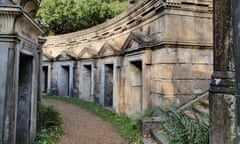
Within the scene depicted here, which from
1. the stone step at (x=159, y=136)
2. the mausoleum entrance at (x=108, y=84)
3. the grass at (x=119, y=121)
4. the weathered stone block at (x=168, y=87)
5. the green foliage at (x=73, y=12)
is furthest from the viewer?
the green foliage at (x=73, y=12)

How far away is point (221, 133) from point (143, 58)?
4601mm

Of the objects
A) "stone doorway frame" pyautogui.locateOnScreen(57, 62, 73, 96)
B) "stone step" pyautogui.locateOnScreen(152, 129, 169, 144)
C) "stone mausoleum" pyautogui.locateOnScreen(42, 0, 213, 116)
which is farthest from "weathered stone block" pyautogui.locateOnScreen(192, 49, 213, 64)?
"stone doorway frame" pyautogui.locateOnScreen(57, 62, 73, 96)

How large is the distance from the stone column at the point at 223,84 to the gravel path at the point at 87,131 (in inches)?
142

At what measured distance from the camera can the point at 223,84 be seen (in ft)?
7.00

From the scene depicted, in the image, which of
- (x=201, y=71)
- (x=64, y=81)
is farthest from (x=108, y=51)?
(x=64, y=81)

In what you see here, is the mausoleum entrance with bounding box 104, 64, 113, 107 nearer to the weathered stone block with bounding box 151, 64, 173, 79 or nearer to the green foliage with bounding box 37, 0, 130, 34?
the weathered stone block with bounding box 151, 64, 173, 79

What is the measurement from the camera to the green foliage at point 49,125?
5505 millimetres

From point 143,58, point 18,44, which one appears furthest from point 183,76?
point 18,44

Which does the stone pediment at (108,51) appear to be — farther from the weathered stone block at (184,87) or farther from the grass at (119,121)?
the weathered stone block at (184,87)

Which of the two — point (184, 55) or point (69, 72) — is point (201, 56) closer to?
point (184, 55)

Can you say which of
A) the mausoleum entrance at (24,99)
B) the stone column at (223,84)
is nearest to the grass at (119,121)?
the mausoleum entrance at (24,99)

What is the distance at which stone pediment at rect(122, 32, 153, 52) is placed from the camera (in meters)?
6.42

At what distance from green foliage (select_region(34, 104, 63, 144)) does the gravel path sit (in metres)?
0.22

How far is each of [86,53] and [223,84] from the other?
10538 mm
